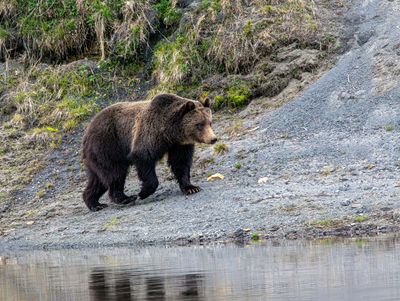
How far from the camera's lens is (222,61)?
1917 centimetres

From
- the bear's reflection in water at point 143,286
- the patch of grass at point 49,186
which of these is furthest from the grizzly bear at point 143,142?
the bear's reflection in water at point 143,286

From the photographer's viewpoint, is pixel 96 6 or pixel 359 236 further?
pixel 96 6

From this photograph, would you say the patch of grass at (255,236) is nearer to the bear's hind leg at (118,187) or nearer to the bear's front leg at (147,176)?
the bear's front leg at (147,176)

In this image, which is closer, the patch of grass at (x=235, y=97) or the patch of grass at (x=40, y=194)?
the patch of grass at (x=40, y=194)

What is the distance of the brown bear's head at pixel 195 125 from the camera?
14.8m

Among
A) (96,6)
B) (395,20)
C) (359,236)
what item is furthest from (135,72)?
(359,236)

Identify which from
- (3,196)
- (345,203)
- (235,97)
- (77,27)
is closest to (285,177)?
(345,203)

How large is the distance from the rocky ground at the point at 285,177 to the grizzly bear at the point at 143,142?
1.10 ft

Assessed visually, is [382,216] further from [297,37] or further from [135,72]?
[135,72]

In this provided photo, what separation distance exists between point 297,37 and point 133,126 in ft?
16.4

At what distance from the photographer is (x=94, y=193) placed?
Result: 15367 mm

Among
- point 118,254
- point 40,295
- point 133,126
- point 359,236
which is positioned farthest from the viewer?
point 133,126

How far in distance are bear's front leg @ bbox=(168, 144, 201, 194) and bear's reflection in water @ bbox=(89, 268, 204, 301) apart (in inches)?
175

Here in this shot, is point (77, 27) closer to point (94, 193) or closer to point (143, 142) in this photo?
point (94, 193)
